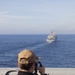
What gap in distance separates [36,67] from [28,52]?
22cm

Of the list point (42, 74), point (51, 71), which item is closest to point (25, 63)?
point (42, 74)

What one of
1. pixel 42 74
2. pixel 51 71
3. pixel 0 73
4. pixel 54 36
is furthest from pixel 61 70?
pixel 54 36

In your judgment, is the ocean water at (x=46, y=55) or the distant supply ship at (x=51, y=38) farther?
the distant supply ship at (x=51, y=38)

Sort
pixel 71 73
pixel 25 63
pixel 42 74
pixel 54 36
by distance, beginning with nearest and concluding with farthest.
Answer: pixel 25 63 → pixel 42 74 → pixel 71 73 → pixel 54 36

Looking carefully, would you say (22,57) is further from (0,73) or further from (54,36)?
(54,36)

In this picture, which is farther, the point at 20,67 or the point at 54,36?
the point at 54,36

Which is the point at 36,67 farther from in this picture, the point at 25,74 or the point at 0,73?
the point at 0,73

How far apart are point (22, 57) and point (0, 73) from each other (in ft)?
13.5

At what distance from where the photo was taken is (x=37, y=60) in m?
3.62

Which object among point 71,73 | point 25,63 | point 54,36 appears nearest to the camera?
point 25,63

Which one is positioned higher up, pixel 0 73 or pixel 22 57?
pixel 22 57

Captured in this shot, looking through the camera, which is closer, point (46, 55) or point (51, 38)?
point (46, 55)

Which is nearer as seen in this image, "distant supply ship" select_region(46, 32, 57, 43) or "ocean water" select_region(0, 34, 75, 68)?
"ocean water" select_region(0, 34, 75, 68)

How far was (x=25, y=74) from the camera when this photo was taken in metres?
3.56
